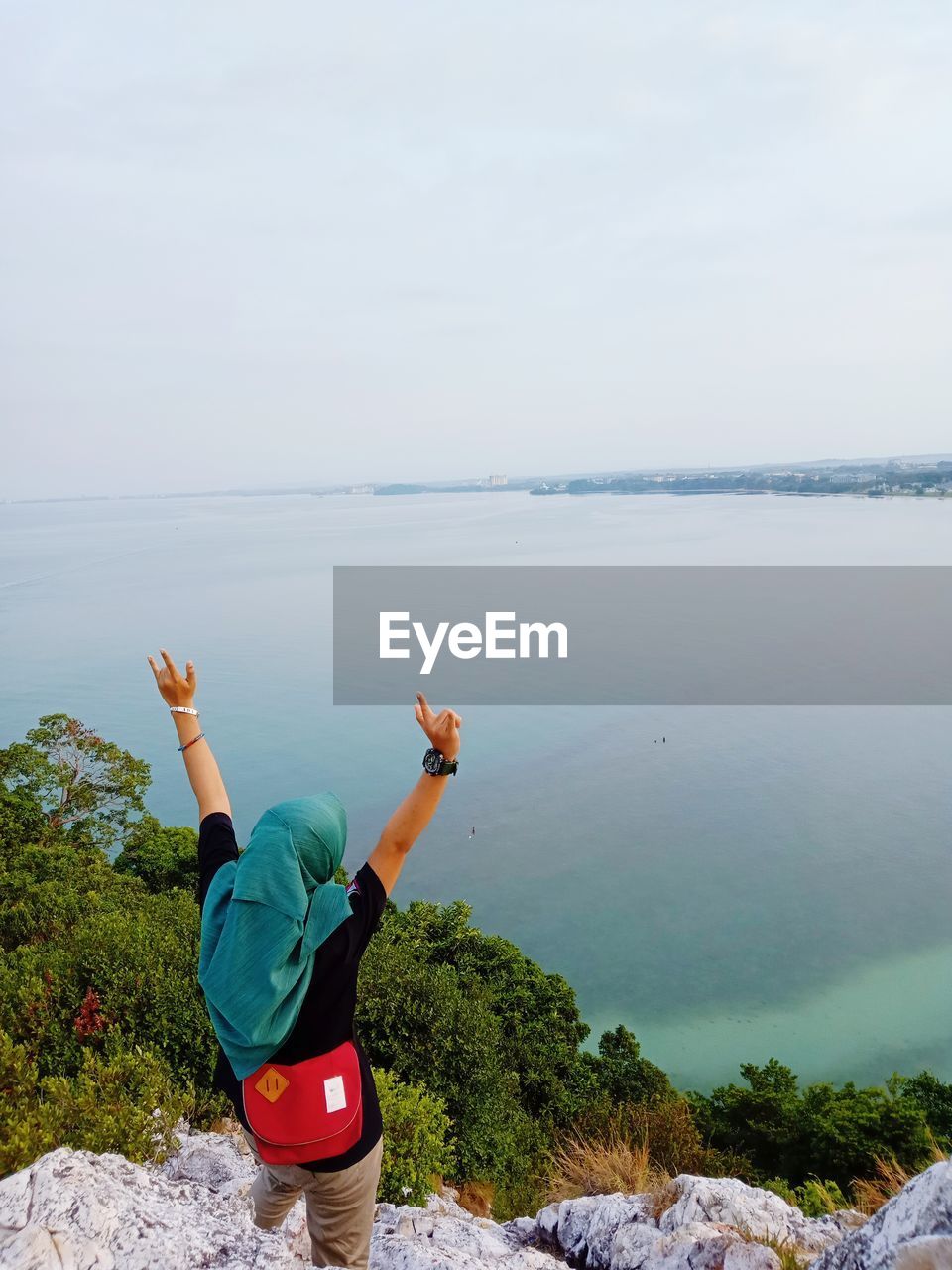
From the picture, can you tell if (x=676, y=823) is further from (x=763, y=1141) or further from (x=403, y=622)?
(x=403, y=622)

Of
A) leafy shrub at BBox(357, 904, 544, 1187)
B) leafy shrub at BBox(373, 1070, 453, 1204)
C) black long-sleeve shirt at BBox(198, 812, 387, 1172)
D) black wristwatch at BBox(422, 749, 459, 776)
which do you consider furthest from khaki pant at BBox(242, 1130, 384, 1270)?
leafy shrub at BBox(357, 904, 544, 1187)

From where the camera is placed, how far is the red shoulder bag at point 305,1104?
2.02 meters

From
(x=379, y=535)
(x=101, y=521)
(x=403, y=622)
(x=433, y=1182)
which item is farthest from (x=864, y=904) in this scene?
(x=101, y=521)

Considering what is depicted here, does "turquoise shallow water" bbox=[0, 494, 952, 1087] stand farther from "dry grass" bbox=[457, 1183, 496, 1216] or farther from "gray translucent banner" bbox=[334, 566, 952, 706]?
"dry grass" bbox=[457, 1183, 496, 1216]

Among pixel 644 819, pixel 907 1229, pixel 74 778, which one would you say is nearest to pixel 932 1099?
pixel 907 1229

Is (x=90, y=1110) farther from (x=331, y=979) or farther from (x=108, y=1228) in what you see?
(x=331, y=979)

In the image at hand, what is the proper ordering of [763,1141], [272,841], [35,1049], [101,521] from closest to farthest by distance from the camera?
1. [272,841]
2. [35,1049]
3. [763,1141]
4. [101,521]

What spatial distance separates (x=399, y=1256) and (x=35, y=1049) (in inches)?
182

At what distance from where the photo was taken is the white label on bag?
6.76ft

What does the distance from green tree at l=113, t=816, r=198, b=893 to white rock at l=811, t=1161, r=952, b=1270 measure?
16.3 metres

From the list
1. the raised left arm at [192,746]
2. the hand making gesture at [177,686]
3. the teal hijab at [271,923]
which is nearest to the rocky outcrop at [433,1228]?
the teal hijab at [271,923]

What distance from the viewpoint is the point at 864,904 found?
2280 centimetres

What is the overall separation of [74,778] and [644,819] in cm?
1866

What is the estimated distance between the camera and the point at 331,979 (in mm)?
1951
